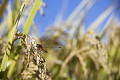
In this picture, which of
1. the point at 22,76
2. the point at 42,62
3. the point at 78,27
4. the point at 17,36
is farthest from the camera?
the point at 78,27

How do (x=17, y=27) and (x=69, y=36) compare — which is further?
(x=69, y=36)

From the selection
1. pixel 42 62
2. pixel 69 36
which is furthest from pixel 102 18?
pixel 42 62

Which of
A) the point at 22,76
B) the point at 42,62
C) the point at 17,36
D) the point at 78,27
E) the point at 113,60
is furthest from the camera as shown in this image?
the point at 113,60

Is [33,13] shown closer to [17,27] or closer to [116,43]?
[17,27]

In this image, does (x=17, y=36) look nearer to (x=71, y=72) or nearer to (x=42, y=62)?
(x=42, y=62)

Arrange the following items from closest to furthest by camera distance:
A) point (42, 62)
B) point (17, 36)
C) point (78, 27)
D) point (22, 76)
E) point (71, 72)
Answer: point (42, 62) < point (17, 36) < point (22, 76) < point (71, 72) < point (78, 27)

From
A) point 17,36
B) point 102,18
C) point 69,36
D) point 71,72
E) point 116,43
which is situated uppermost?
point 102,18

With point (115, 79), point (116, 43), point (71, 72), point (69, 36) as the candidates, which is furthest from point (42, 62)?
point (116, 43)

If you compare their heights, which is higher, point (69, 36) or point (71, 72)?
point (69, 36)

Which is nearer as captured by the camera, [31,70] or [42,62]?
[42,62]
